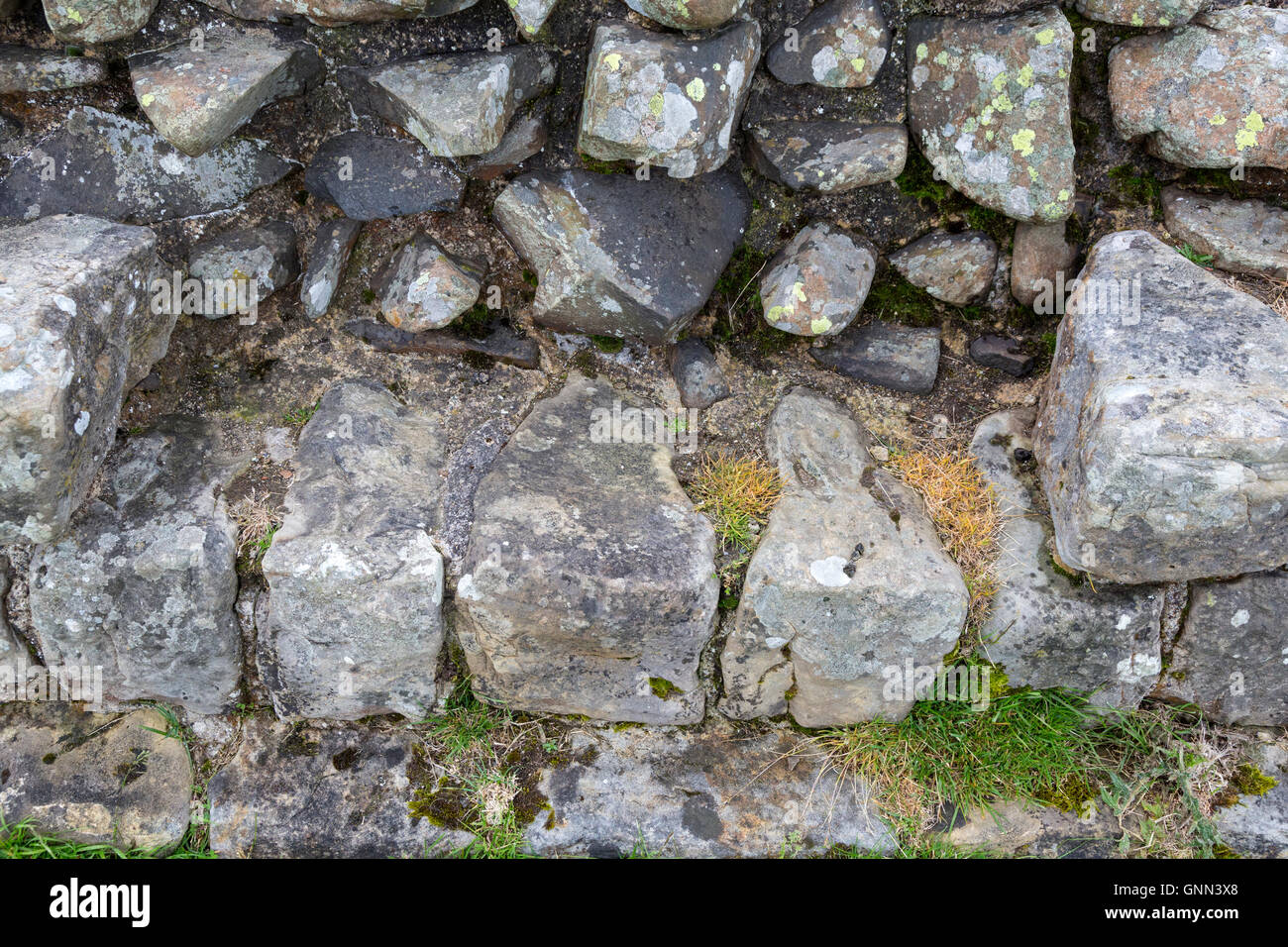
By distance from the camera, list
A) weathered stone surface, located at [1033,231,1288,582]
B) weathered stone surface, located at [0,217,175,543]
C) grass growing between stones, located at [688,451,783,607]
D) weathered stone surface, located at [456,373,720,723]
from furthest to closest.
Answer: grass growing between stones, located at [688,451,783,607], weathered stone surface, located at [456,373,720,723], weathered stone surface, located at [1033,231,1288,582], weathered stone surface, located at [0,217,175,543]

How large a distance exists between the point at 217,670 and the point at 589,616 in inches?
60.0

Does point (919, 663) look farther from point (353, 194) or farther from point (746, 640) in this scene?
point (353, 194)

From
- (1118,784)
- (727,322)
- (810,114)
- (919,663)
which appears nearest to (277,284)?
(727,322)

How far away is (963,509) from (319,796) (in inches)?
112

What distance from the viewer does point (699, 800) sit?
11.4 feet

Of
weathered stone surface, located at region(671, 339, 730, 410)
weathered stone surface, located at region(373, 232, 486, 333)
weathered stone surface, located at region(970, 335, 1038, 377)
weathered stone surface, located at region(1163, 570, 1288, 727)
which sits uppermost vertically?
weathered stone surface, located at region(373, 232, 486, 333)

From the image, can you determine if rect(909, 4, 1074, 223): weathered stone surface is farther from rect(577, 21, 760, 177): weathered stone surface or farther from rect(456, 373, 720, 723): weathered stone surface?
rect(456, 373, 720, 723): weathered stone surface

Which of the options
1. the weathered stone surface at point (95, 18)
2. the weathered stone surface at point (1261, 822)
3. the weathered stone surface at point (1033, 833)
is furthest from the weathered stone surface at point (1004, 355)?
the weathered stone surface at point (95, 18)

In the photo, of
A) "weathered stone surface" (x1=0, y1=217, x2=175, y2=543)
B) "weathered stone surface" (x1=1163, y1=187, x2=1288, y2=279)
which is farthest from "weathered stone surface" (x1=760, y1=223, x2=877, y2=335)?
"weathered stone surface" (x1=0, y1=217, x2=175, y2=543)

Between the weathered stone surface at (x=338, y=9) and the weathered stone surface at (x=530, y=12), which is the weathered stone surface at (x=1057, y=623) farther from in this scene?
the weathered stone surface at (x=338, y=9)

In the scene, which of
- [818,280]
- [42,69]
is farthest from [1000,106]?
[42,69]

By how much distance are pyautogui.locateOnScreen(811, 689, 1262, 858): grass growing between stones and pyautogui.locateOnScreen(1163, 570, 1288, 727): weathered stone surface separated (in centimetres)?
21

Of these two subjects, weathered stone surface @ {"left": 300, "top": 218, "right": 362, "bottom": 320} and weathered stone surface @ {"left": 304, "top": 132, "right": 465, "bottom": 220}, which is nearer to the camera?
weathered stone surface @ {"left": 304, "top": 132, "right": 465, "bottom": 220}

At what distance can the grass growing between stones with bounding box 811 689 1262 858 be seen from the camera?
137 inches
